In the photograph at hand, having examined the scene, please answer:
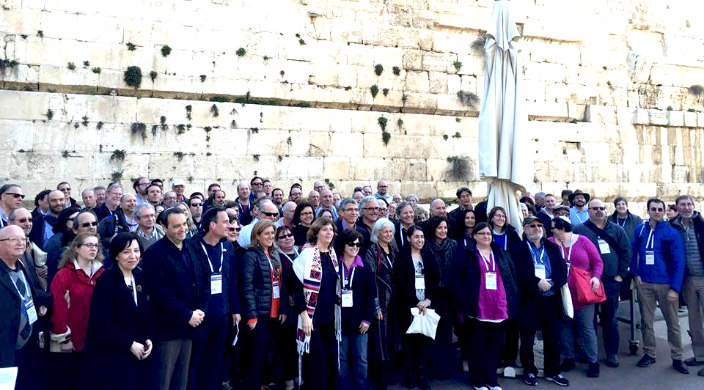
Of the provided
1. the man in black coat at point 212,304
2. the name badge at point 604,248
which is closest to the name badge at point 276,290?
the man in black coat at point 212,304

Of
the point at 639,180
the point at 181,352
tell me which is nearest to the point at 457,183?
the point at 639,180

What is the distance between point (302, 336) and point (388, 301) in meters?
1.01

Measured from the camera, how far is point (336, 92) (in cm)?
1147

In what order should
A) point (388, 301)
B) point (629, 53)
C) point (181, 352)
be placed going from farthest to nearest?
point (629, 53) → point (388, 301) → point (181, 352)

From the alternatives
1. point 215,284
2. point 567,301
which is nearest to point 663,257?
point 567,301

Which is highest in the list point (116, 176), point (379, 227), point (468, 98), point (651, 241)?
point (468, 98)

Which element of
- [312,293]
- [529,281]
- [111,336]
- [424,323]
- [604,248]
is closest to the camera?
[111,336]

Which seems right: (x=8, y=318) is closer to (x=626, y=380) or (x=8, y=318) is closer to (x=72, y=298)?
(x=72, y=298)

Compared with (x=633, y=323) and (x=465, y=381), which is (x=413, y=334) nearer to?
(x=465, y=381)

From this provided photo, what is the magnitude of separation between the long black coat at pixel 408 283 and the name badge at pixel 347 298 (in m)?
0.70

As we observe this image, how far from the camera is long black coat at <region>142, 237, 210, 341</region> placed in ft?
13.0

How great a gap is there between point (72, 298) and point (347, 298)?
7.57 feet

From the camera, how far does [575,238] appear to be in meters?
6.11

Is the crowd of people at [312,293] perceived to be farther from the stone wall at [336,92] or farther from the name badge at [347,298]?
the stone wall at [336,92]
